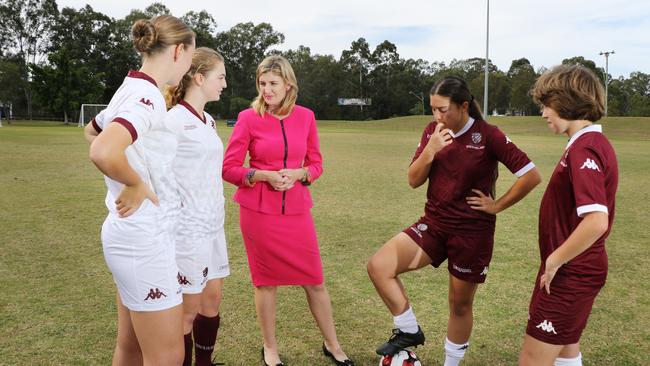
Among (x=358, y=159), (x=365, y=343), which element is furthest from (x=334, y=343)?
(x=358, y=159)

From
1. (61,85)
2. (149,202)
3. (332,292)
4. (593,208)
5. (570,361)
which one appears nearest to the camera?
(149,202)

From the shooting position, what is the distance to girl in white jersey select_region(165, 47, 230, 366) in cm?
326

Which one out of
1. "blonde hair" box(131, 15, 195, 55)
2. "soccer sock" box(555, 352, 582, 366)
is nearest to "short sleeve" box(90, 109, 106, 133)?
"blonde hair" box(131, 15, 195, 55)

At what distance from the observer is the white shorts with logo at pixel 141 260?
2.36 metres

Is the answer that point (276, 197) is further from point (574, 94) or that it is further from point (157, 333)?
point (574, 94)

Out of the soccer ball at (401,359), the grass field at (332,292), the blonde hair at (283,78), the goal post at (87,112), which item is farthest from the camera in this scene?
the goal post at (87,112)

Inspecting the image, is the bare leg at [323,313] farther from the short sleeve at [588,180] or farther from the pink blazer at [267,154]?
the short sleeve at [588,180]

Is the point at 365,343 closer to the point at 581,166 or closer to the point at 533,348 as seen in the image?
the point at 533,348

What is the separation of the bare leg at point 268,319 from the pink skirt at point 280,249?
0.08 meters

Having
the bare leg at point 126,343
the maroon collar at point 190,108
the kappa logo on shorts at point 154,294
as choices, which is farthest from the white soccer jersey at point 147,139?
the maroon collar at point 190,108

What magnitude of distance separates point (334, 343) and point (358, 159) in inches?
633

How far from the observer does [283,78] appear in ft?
12.7

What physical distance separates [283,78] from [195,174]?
3.43 feet

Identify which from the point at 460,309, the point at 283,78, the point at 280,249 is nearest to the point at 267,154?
the point at 283,78
